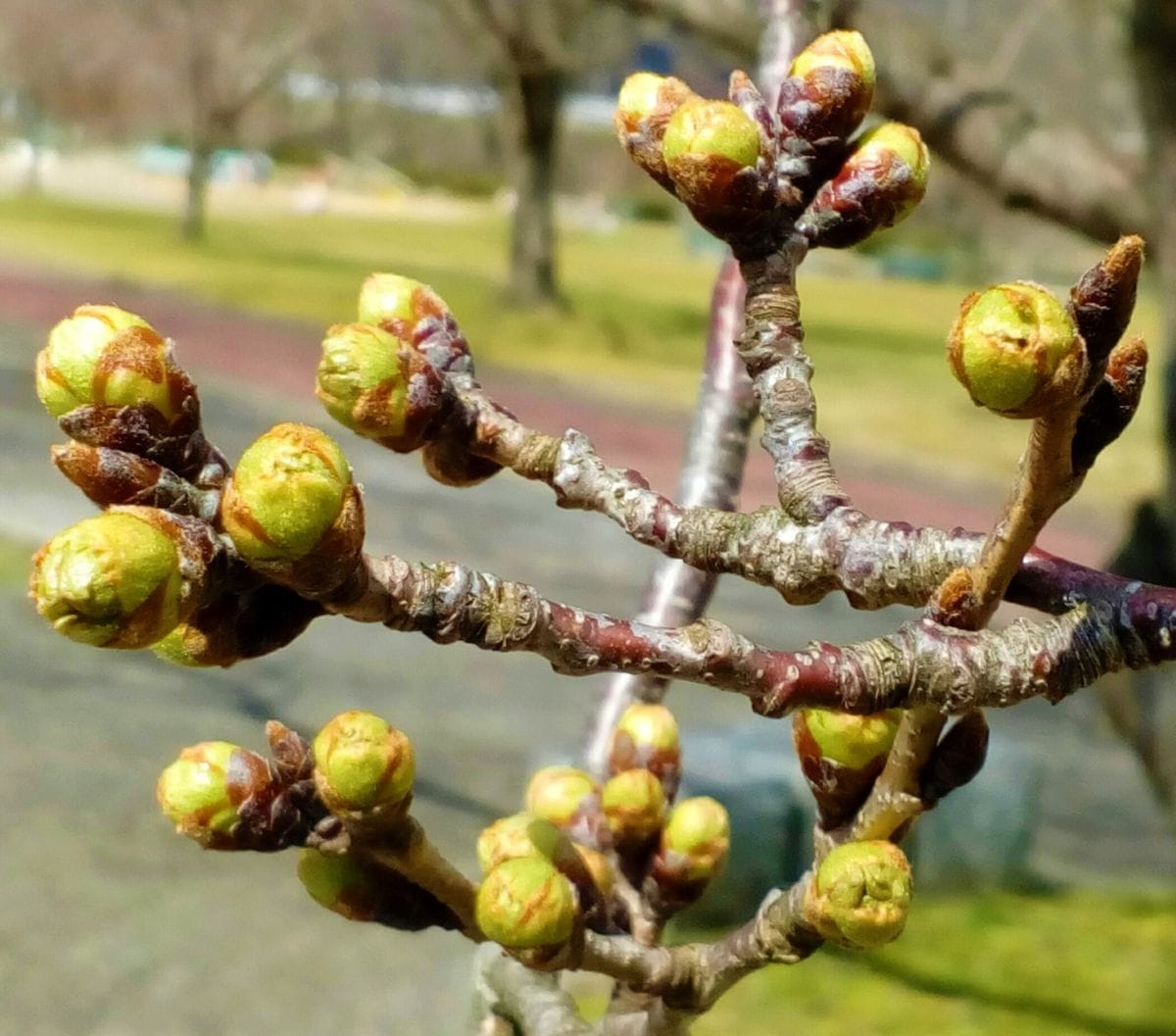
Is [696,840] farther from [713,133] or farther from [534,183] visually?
[534,183]

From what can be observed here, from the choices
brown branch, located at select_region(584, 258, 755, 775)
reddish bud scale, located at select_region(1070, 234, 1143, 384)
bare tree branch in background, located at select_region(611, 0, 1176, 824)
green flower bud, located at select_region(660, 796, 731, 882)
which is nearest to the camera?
reddish bud scale, located at select_region(1070, 234, 1143, 384)

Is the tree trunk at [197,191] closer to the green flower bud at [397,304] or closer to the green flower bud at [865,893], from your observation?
the green flower bud at [397,304]

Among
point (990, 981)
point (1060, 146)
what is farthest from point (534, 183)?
point (990, 981)

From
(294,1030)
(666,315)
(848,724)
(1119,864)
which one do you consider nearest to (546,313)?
(666,315)

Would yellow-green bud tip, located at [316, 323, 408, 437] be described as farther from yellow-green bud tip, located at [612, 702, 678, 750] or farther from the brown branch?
the brown branch

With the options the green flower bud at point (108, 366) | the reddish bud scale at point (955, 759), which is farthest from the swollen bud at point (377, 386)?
the reddish bud scale at point (955, 759)

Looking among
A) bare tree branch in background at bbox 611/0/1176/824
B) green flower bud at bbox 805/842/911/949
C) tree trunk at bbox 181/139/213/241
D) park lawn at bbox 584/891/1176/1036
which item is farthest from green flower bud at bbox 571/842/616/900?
tree trunk at bbox 181/139/213/241

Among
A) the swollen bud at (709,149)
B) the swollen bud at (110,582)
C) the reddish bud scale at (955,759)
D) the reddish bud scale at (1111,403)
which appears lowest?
the reddish bud scale at (955,759)
